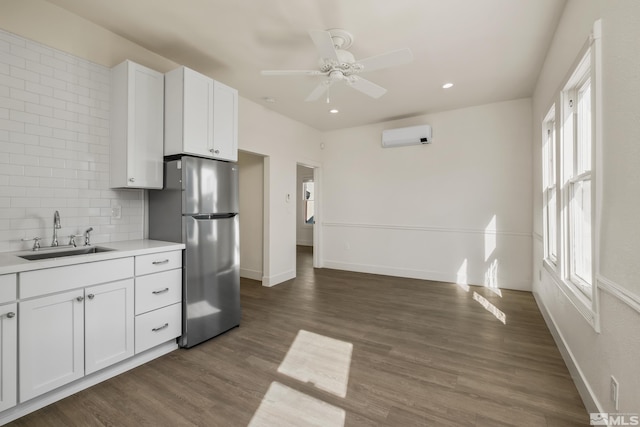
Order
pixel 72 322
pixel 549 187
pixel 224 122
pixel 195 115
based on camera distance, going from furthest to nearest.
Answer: pixel 549 187, pixel 224 122, pixel 195 115, pixel 72 322

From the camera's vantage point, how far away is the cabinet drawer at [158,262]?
231cm

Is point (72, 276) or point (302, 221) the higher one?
point (302, 221)

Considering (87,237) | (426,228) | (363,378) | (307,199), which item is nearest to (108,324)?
(87,237)

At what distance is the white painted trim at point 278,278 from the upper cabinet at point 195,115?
2361mm

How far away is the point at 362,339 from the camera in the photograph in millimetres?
2785

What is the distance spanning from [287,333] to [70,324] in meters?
1.76

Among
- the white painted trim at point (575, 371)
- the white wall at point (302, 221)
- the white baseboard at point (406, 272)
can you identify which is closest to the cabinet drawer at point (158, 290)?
the white painted trim at point (575, 371)

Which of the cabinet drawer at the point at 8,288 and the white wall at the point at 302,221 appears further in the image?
the white wall at the point at 302,221

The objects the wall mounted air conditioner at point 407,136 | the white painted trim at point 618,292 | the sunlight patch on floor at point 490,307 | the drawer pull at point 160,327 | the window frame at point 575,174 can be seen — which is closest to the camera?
the white painted trim at point 618,292

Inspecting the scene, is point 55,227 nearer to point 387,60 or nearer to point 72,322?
point 72,322

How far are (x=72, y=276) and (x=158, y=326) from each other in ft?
2.60

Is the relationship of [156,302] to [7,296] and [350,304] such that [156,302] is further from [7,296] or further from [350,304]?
[350,304]

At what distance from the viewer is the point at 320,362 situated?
7.74 feet

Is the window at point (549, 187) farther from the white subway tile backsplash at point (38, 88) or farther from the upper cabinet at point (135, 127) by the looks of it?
the white subway tile backsplash at point (38, 88)
